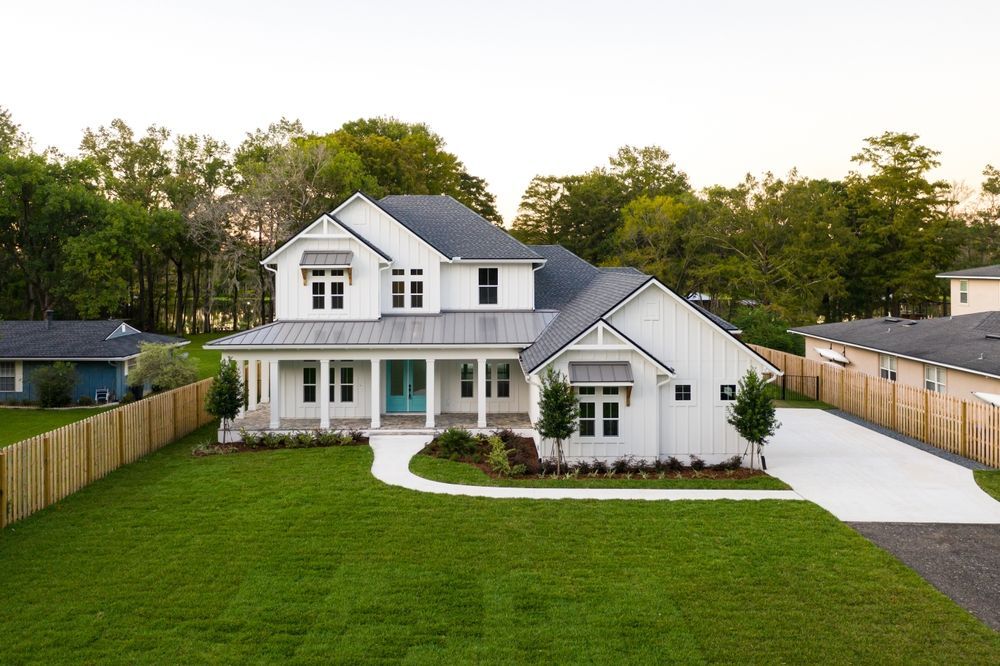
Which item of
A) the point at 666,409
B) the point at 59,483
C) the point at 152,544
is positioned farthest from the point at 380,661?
the point at 666,409

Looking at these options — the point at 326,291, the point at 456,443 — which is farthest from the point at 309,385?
the point at 456,443

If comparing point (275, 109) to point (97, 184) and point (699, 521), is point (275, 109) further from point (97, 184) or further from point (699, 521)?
point (699, 521)

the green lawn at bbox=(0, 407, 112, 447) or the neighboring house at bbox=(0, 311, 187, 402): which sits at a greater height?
the neighboring house at bbox=(0, 311, 187, 402)

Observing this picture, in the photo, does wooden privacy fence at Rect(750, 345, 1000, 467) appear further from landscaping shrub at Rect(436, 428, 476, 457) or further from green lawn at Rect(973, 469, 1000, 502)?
landscaping shrub at Rect(436, 428, 476, 457)

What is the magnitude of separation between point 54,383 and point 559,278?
66.7ft

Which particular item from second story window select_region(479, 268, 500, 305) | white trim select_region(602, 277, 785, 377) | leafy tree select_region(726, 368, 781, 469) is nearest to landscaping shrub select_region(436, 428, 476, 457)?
white trim select_region(602, 277, 785, 377)

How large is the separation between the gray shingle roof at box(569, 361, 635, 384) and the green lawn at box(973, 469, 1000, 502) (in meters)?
8.12

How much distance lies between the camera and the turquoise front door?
912 inches

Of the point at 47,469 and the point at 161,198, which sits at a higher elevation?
the point at 161,198

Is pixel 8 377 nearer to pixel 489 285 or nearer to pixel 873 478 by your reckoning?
pixel 489 285

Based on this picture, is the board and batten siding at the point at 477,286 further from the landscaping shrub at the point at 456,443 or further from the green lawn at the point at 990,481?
the green lawn at the point at 990,481

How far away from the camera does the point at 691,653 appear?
7.71 m

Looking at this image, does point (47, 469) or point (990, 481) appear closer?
point (47, 469)

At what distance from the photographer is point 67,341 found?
Result: 92.8 feet
